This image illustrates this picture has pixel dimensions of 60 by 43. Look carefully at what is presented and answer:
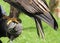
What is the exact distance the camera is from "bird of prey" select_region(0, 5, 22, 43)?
2959 millimetres

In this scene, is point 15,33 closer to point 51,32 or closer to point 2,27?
point 2,27

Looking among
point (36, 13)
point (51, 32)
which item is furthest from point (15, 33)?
point (51, 32)

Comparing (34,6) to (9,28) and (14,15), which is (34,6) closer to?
(14,15)

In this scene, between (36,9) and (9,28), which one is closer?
(9,28)

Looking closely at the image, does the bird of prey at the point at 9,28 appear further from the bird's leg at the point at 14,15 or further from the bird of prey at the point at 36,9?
the bird of prey at the point at 36,9

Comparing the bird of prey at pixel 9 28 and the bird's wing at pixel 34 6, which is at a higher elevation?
the bird's wing at pixel 34 6

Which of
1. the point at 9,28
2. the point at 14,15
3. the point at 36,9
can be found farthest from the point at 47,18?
the point at 9,28

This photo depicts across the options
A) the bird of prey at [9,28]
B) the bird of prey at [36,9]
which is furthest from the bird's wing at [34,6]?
the bird of prey at [9,28]

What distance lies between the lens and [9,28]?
117 inches

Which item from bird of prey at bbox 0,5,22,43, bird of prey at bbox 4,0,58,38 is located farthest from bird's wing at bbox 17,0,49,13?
bird of prey at bbox 0,5,22,43

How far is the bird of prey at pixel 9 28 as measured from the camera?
9.71 feet

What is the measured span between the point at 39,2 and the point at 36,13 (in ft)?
0.53

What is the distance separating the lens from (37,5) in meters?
3.44

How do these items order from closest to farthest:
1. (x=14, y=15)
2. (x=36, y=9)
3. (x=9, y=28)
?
(x=9, y=28)
(x=14, y=15)
(x=36, y=9)
